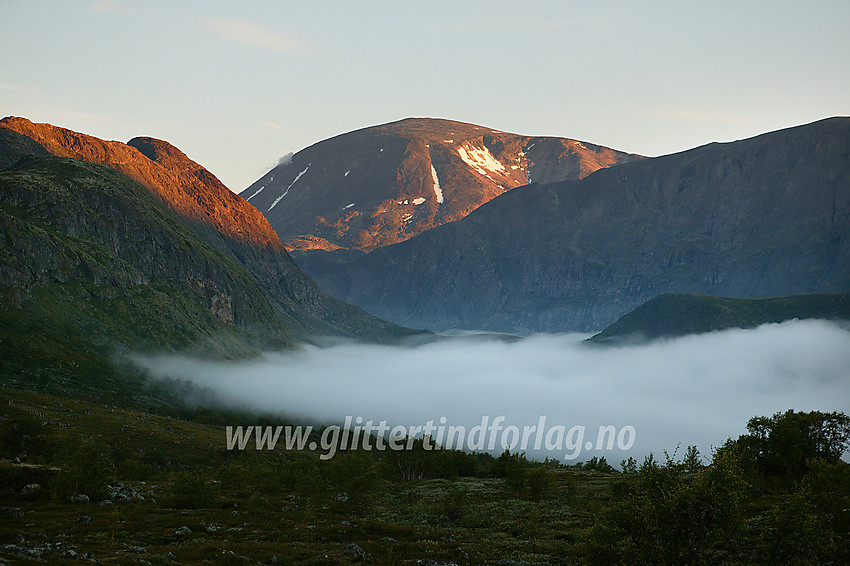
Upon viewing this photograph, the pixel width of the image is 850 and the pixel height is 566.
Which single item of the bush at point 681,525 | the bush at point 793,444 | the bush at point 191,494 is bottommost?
the bush at point 191,494

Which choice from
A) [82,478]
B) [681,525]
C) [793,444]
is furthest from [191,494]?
[793,444]

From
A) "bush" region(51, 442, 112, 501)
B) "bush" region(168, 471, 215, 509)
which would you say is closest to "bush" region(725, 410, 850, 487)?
"bush" region(168, 471, 215, 509)

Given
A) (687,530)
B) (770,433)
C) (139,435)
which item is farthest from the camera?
(139,435)

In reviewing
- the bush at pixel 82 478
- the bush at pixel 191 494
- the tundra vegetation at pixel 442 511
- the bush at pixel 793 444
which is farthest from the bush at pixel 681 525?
the bush at pixel 82 478

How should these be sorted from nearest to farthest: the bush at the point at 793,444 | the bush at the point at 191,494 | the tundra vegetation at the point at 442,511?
the tundra vegetation at the point at 442,511, the bush at the point at 191,494, the bush at the point at 793,444

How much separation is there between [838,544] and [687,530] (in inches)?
798

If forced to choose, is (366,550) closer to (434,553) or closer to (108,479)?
(434,553)

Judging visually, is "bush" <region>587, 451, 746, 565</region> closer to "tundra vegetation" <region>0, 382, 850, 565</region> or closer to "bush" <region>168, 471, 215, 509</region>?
"tundra vegetation" <region>0, 382, 850, 565</region>

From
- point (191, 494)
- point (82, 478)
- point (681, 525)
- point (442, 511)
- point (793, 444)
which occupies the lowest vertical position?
point (191, 494)

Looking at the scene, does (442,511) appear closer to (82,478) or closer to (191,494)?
(191,494)

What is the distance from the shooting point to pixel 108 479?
90.6m

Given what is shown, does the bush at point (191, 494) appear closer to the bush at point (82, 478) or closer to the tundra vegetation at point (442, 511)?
the tundra vegetation at point (442, 511)

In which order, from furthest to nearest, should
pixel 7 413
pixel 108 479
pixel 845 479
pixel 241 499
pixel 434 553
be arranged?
pixel 7 413 < pixel 241 499 < pixel 108 479 < pixel 845 479 < pixel 434 553

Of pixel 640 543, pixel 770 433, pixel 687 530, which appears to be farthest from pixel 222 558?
pixel 770 433
